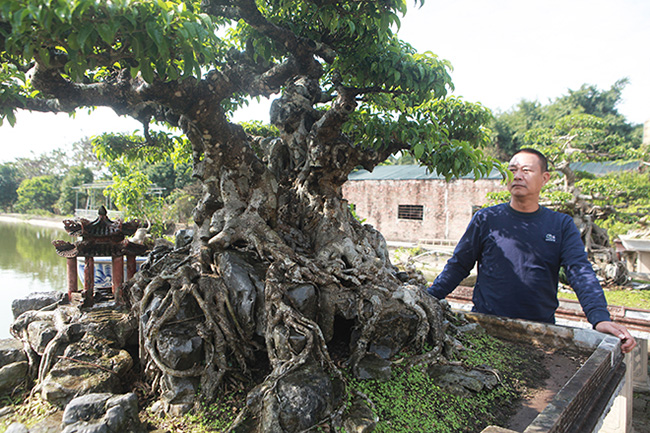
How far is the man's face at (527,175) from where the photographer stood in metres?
2.64

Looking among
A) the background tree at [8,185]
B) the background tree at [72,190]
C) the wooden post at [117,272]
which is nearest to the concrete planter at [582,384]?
the wooden post at [117,272]

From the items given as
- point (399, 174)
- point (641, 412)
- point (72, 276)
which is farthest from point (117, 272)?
point (399, 174)

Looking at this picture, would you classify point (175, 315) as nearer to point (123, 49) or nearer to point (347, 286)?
point (347, 286)

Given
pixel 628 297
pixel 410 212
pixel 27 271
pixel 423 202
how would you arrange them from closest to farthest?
1. pixel 628 297
2. pixel 27 271
3. pixel 423 202
4. pixel 410 212

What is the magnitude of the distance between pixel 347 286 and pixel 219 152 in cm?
171

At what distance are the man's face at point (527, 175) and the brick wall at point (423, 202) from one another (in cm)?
1487

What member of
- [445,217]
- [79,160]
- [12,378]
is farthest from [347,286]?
[79,160]

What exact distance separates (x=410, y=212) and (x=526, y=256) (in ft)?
53.4

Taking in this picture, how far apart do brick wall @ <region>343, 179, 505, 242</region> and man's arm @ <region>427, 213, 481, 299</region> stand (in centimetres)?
1470

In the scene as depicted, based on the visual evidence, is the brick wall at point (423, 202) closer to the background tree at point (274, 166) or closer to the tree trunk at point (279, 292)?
the background tree at point (274, 166)

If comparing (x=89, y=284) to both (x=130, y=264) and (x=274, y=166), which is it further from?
(x=274, y=166)

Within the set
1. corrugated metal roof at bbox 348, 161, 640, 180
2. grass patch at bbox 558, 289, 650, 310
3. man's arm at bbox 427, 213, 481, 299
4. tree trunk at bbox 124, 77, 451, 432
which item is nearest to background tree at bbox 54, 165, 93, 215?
corrugated metal roof at bbox 348, 161, 640, 180

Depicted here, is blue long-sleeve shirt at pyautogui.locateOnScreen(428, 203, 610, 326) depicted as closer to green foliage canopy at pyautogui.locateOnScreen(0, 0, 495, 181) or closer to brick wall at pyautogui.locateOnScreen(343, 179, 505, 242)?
green foliage canopy at pyautogui.locateOnScreen(0, 0, 495, 181)

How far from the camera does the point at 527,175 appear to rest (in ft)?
8.66
